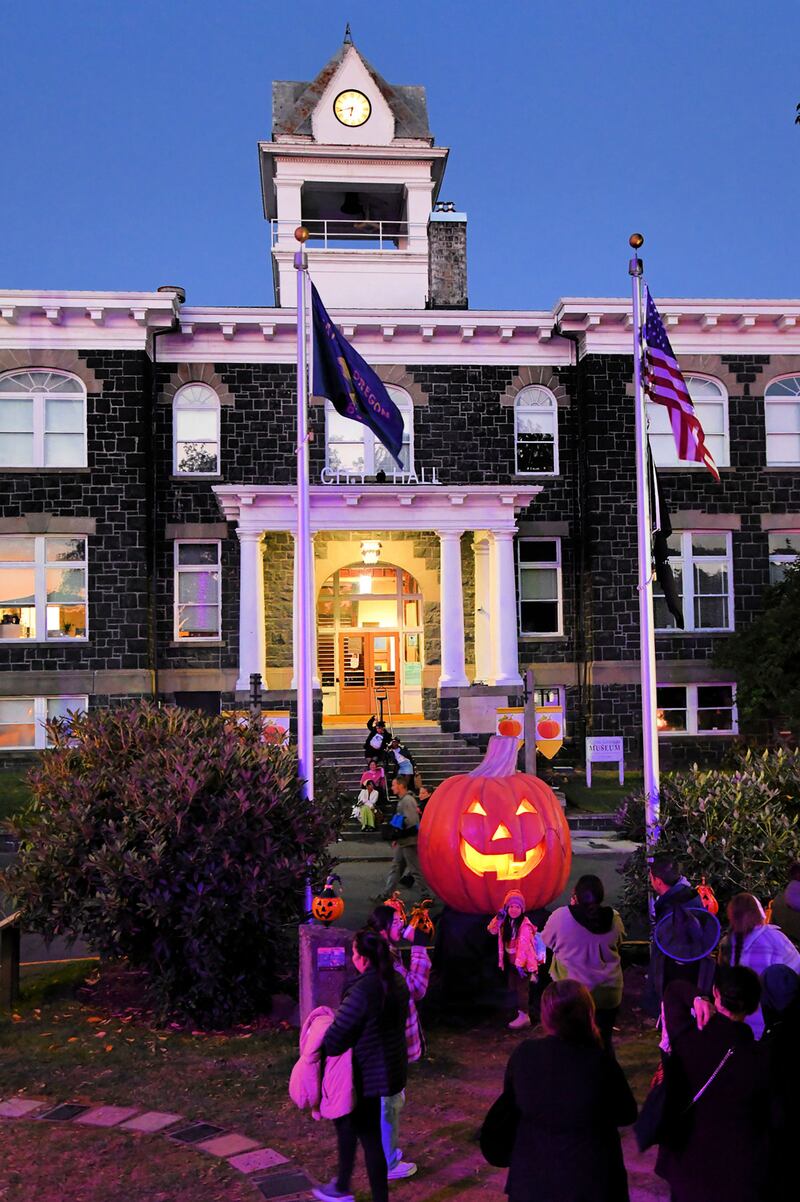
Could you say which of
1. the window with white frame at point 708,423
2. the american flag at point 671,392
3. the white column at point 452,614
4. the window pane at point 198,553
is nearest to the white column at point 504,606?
the white column at point 452,614

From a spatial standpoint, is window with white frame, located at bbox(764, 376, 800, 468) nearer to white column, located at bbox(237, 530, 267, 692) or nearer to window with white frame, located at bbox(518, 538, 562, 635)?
window with white frame, located at bbox(518, 538, 562, 635)

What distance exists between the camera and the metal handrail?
2702 centimetres

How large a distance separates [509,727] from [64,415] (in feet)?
40.3

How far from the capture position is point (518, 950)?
8.22m

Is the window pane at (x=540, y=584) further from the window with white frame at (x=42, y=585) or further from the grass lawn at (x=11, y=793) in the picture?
the grass lawn at (x=11, y=793)

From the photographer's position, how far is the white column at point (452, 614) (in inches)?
933

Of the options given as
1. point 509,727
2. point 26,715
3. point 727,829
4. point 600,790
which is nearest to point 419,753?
point 509,727

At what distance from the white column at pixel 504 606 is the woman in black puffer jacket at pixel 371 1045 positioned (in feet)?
60.9

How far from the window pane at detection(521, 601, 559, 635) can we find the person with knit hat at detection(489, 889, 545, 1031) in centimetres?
1732

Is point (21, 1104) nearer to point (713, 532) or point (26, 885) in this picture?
point (26, 885)

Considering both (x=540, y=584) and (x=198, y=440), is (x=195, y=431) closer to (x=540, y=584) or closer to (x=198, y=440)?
(x=198, y=440)

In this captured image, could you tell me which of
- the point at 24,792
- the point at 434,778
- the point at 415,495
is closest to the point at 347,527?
the point at 415,495

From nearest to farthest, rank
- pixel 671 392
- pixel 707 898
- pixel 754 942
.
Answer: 1. pixel 754 942
2. pixel 707 898
3. pixel 671 392

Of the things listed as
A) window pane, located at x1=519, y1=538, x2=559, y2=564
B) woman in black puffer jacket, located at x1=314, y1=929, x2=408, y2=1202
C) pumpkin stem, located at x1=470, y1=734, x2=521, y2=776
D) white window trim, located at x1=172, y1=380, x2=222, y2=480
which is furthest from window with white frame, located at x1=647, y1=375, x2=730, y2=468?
woman in black puffer jacket, located at x1=314, y1=929, x2=408, y2=1202
